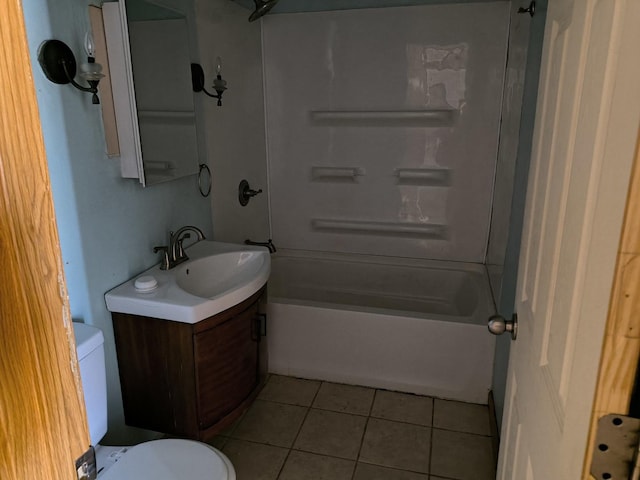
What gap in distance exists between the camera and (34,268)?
54cm

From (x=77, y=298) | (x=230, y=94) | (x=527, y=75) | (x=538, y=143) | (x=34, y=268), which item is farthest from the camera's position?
(x=230, y=94)

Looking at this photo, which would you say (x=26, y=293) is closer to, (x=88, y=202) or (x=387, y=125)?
(x=88, y=202)

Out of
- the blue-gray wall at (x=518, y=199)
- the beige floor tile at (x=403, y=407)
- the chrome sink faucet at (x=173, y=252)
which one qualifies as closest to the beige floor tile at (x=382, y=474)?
the beige floor tile at (x=403, y=407)

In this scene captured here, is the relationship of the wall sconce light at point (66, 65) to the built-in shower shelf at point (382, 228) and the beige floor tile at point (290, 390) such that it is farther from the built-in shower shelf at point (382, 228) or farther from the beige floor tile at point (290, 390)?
the built-in shower shelf at point (382, 228)

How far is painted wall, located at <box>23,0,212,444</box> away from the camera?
4.77 feet

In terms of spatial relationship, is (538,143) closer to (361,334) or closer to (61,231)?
(61,231)

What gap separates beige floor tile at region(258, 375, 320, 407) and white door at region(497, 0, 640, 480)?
4.91ft

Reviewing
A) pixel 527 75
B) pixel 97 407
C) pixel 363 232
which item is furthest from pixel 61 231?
pixel 363 232

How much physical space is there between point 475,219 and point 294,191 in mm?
1288

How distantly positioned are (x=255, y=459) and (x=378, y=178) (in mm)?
1943

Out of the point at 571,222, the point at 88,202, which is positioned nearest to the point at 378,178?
the point at 88,202

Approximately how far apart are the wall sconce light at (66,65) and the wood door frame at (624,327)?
1.56m

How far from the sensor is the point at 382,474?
6.63 feet

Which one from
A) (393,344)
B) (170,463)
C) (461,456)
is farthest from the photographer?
(393,344)
